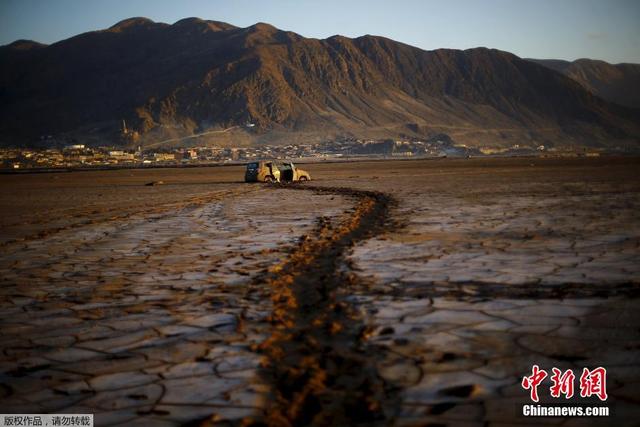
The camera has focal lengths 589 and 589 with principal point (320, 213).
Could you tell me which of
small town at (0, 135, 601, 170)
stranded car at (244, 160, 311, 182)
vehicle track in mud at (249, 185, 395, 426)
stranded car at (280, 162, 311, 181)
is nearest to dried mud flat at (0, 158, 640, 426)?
vehicle track in mud at (249, 185, 395, 426)

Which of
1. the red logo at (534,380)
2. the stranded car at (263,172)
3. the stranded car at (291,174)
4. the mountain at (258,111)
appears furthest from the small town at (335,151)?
the red logo at (534,380)

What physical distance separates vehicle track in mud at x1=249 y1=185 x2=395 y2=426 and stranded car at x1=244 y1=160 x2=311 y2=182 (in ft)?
73.3

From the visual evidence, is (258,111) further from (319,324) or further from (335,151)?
(319,324)

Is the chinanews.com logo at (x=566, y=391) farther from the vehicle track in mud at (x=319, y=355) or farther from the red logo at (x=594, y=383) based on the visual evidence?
the vehicle track in mud at (x=319, y=355)

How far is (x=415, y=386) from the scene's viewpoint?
3.25 metres

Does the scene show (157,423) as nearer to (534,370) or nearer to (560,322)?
(534,370)

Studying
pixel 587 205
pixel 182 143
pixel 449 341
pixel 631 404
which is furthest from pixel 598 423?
pixel 182 143

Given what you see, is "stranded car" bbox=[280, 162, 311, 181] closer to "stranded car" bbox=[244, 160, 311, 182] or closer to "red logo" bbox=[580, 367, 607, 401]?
A: "stranded car" bbox=[244, 160, 311, 182]

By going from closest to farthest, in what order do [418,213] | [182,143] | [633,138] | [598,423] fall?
1. [598,423]
2. [418,213]
3. [182,143]
4. [633,138]

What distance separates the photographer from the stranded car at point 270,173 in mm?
29136

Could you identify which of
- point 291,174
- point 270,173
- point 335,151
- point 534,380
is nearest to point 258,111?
point 335,151

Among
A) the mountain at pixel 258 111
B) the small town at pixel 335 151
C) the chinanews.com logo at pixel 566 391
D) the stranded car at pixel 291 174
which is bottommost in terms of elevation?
the chinanews.com logo at pixel 566 391

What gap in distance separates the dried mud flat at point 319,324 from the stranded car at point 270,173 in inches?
761

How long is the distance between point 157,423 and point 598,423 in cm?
214
